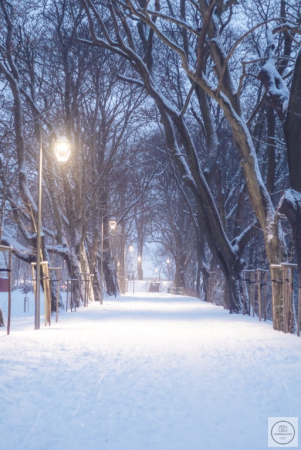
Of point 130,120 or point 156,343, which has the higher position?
point 130,120

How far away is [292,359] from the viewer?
29.9 feet

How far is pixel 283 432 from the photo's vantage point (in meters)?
4.93

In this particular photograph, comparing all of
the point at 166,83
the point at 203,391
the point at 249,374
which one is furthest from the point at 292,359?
the point at 166,83

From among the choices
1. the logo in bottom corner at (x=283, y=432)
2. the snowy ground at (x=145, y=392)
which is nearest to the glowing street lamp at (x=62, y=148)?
the snowy ground at (x=145, y=392)

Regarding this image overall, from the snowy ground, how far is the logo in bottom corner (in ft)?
0.32

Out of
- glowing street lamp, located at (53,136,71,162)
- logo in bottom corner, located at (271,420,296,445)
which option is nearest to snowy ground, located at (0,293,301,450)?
logo in bottom corner, located at (271,420,296,445)

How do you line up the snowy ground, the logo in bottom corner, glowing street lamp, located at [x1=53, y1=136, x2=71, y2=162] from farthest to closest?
glowing street lamp, located at [x1=53, y1=136, x2=71, y2=162] → the snowy ground → the logo in bottom corner

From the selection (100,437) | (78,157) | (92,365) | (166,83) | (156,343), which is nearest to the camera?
(100,437)

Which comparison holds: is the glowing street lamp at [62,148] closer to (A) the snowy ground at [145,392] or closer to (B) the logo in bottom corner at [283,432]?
(A) the snowy ground at [145,392]

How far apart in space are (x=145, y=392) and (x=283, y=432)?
2.17 meters

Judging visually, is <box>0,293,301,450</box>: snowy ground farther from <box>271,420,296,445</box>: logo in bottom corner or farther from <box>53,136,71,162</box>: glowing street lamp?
<box>53,136,71,162</box>: glowing street lamp

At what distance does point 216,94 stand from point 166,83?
44.2ft

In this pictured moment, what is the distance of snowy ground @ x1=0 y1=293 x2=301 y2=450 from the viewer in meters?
4.92

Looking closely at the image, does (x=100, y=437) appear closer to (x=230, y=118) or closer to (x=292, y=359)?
(x=292, y=359)
